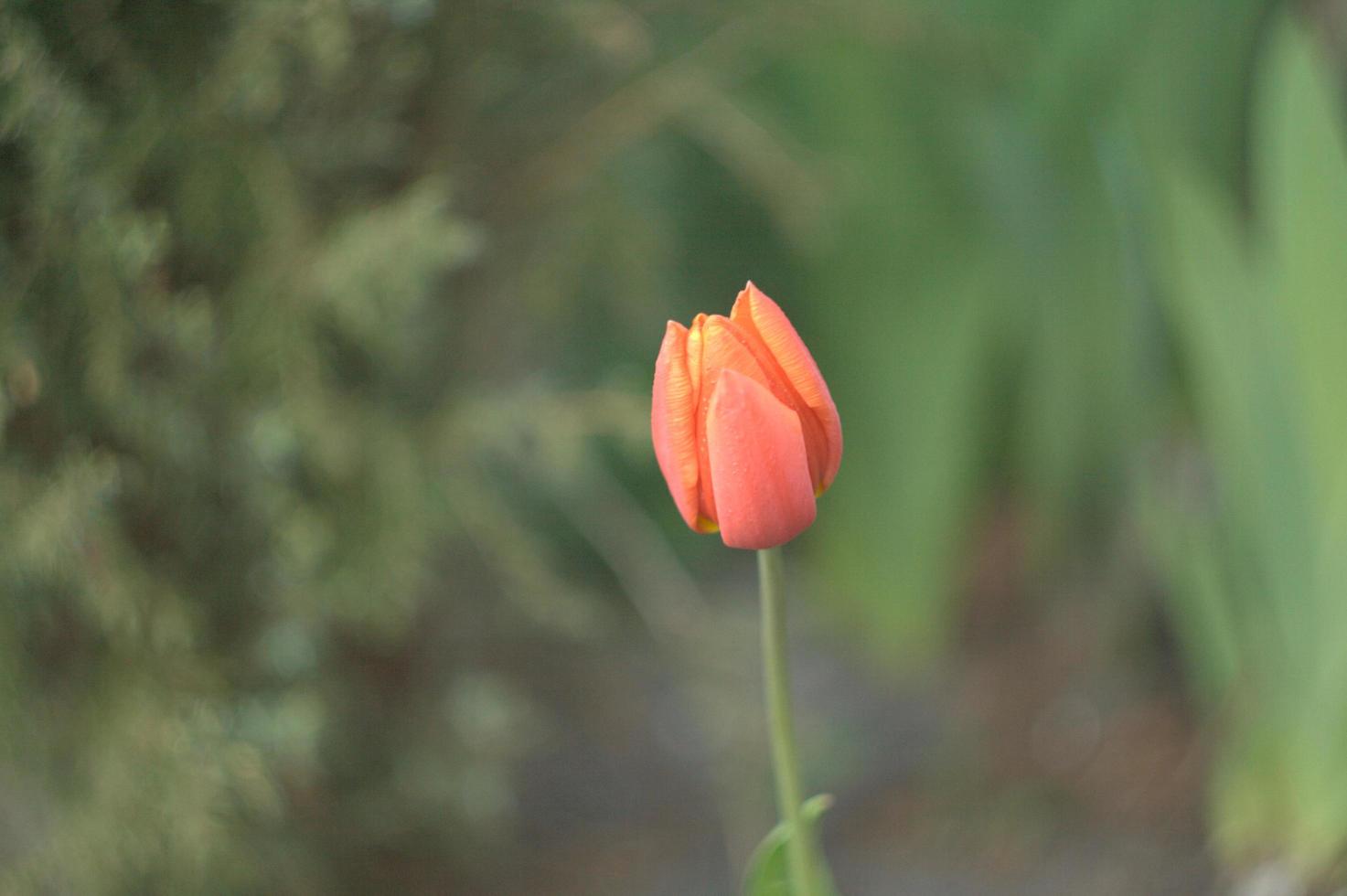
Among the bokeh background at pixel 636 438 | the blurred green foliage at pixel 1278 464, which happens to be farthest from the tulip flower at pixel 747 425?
the blurred green foliage at pixel 1278 464

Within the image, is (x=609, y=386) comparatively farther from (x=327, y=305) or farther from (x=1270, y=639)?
(x=1270, y=639)

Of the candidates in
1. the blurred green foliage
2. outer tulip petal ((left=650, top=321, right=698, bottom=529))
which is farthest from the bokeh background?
outer tulip petal ((left=650, top=321, right=698, bottom=529))

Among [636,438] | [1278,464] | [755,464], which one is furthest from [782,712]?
[1278,464]

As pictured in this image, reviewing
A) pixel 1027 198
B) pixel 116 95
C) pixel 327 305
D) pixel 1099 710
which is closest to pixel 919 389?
pixel 1027 198

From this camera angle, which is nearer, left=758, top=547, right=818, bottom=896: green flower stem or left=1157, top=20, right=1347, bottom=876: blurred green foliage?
left=758, top=547, right=818, bottom=896: green flower stem

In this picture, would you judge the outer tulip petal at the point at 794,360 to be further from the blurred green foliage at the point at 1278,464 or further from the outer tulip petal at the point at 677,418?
the blurred green foliage at the point at 1278,464

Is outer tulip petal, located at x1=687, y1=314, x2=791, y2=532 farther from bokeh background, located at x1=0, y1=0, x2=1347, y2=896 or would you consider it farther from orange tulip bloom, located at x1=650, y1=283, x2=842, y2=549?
bokeh background, located at x1=0, y1=0, x2=1347, y2=896

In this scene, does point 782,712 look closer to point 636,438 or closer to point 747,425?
point 747,425
